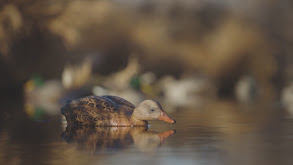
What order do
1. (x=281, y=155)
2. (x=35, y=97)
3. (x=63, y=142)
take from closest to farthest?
(x=281, y=155) → (x=63, y=142) → (x=35, y=97)

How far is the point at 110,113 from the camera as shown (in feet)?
35.3

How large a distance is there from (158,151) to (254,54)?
988 inches

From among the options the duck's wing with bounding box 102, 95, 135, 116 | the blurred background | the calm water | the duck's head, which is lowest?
the calm water

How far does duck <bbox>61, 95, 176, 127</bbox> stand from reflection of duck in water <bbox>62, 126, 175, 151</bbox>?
248mm

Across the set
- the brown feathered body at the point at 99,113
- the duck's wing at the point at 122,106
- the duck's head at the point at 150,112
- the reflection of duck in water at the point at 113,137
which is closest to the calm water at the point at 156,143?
the reflection of duck in water at the point at 113,137

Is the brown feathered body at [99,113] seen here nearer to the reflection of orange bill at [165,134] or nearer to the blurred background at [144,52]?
the reflection of orange bill at [165,134]

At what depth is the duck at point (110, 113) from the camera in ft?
34.9

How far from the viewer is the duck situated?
1062 centimetres

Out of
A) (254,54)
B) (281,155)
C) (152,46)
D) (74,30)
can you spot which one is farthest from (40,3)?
(281,155)

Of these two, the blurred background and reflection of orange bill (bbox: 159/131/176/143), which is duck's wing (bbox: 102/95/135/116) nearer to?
reflection of orange bill (bbox: 159/131/176/143)

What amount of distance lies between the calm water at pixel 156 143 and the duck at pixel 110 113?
0.72 ft

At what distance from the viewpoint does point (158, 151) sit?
283 inches

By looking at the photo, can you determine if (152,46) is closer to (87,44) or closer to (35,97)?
(87,44)

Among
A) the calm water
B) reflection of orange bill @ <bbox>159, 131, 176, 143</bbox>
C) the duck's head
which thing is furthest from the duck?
reflection of orange bill @ <bbox>159, 131, 176, 143</bbox>
